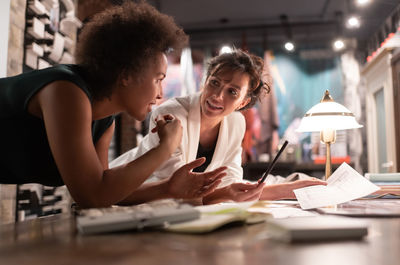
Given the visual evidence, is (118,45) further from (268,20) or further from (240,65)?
(268,20)

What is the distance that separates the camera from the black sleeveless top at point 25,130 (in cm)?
97

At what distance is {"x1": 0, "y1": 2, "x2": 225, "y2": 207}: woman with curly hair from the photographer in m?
0.90

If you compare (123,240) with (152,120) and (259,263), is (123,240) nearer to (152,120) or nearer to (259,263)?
(259,263)

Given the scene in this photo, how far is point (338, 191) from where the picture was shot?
1.23 m

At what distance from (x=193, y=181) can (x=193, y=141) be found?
709 mm

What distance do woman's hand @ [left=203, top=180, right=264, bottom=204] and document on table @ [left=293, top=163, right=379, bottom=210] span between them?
0.14 metres

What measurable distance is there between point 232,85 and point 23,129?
1060mm

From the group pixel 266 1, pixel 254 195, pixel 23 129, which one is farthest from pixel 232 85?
pixel 266 1

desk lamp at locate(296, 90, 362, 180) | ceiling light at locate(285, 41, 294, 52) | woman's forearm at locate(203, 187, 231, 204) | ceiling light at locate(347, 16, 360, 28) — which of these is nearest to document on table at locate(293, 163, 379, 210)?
woman's forearm at locate(203, 187, 231, 204)

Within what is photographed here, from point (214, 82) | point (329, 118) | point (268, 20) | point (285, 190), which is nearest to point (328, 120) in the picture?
point (329, 118)

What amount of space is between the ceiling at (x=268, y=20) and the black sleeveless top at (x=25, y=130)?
4072 mm

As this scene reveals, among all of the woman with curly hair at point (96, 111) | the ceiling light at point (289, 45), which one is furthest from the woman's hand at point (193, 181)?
the ceiling light at point (289, 45)

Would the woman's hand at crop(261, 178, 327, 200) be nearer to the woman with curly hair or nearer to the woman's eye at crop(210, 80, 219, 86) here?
the woman with curly hair

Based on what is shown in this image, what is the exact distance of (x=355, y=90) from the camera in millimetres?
5445
